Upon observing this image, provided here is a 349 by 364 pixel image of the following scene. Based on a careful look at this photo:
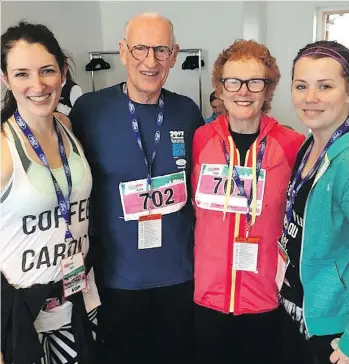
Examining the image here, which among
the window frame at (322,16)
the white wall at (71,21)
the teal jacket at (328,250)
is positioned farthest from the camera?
the window frame at (322,16)

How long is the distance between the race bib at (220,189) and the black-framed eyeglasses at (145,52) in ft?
1.50

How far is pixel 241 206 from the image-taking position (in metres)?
1.66

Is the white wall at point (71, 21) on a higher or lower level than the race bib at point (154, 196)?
higher

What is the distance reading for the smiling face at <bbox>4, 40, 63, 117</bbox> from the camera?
141 centimetres

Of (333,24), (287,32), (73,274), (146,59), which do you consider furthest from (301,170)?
(333,24)

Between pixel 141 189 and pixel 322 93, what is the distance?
0.73m

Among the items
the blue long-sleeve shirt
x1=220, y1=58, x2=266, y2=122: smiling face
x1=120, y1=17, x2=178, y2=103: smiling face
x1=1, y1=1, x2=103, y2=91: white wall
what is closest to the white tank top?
the blue long-sleeve shirt

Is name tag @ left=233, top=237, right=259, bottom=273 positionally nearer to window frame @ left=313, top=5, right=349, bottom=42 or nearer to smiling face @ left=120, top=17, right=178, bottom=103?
smiling face @ left=120, top=17, right=178, bottom=103

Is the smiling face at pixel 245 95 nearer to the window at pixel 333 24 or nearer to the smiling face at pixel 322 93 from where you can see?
the smiling face at pixel 322 93

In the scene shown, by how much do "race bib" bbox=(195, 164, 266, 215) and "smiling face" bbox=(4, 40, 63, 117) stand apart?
0.63 m

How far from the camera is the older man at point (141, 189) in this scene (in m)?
1.71

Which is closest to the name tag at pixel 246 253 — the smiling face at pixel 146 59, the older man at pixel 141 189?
the older man at pixel 141 189

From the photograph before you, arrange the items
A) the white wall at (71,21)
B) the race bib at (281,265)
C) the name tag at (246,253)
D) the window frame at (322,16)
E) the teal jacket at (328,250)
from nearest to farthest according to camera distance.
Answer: the teal jacket at (328,250), the race bib at (281,265), the name tag at (246,253), the white wall at (71,21), the window frame at (322,16)

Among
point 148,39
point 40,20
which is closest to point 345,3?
point 40,20
